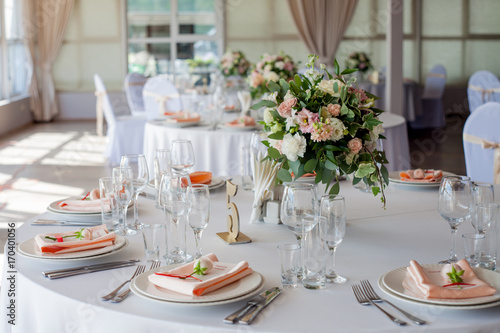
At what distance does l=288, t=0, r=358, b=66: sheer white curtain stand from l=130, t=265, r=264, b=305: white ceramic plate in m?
9.71

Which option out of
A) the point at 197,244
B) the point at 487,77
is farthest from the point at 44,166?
the point at 197,244

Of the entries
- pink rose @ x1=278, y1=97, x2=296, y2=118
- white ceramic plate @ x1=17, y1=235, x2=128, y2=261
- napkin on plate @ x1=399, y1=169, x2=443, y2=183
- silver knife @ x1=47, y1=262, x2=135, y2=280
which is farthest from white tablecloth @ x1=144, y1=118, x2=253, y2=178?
silver knife @ x1=47, y1=262, x2=135, y2=280

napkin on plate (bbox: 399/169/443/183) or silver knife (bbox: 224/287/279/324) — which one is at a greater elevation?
napkin on plate (bbox: 399/169/443/183)

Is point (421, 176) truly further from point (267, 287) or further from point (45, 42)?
point (45, 42)

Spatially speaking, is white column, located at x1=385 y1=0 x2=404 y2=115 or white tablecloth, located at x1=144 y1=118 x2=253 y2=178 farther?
white column, located at x1=385 y1=0 x2=404 y2=115

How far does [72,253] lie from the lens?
1.83 metres

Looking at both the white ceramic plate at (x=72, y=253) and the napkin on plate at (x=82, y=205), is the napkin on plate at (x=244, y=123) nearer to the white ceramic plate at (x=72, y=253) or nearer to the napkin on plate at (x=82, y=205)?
the napkin on plate at (x=82, y=205)

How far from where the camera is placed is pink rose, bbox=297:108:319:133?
75.6 inches

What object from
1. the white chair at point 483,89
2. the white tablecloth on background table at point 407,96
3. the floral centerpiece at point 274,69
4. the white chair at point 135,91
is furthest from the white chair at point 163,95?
the white chair at point 483,89

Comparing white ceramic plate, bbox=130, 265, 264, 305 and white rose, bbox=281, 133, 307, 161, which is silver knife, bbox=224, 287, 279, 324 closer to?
white ceramic plate, bbox=130, 265, 264, 305

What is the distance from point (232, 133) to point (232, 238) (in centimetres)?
243

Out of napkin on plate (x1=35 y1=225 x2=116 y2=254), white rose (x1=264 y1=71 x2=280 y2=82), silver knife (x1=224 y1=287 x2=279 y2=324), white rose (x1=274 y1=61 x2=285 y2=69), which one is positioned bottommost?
silver knife (x1=224 y1=287 x2=279 y2=324)

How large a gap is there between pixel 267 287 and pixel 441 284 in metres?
0.42

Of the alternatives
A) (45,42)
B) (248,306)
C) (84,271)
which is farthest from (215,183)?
(45,42)
